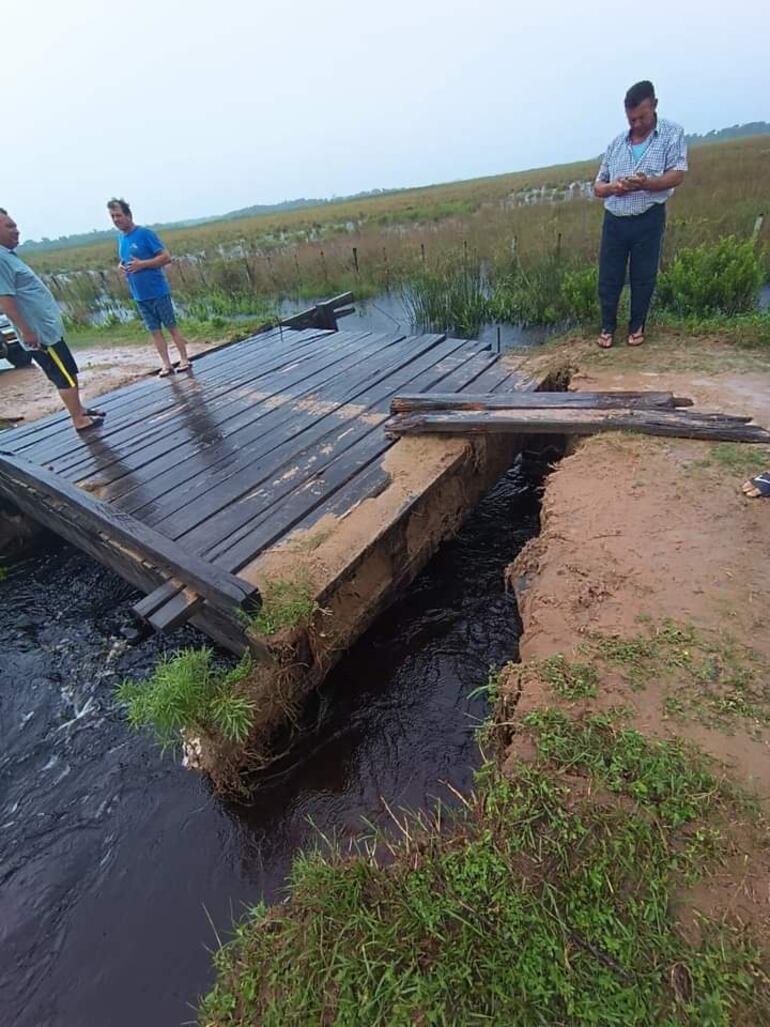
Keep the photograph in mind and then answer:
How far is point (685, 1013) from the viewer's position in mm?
1210

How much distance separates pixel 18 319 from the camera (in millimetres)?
3859

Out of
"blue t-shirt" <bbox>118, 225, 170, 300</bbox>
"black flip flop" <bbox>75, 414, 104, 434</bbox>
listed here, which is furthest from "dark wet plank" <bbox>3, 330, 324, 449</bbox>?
"blue t-shirt" <bbox>118, 225, 170, 300</bbox>

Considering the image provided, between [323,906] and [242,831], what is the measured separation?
3.85ft

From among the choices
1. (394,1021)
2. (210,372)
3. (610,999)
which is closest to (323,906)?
(394,1021)

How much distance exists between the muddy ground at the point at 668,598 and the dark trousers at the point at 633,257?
64.2 inches

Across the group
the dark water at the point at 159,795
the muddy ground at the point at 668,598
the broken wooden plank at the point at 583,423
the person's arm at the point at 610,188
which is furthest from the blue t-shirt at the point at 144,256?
the muddy ground at the point at 668,598

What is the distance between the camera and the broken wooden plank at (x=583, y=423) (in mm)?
3461

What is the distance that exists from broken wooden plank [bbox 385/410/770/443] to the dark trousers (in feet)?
5.92

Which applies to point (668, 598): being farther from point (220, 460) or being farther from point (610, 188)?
point (610, 188)

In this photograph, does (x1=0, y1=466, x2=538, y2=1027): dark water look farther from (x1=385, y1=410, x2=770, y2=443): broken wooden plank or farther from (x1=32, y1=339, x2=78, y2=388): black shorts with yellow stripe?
(x1=32, y1=339, x2=78, y2=388): black shorts with yellow stripe

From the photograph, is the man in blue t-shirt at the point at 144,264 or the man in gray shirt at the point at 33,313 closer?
the man in gray shirt at the point at 33,313

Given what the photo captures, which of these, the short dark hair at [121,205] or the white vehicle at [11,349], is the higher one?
the short dark hair at [121,205]

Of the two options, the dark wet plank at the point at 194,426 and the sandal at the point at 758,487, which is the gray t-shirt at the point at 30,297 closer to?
the dark wet plank at the point at 194,426

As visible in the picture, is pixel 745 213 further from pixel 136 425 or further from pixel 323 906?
pixel 323 906
